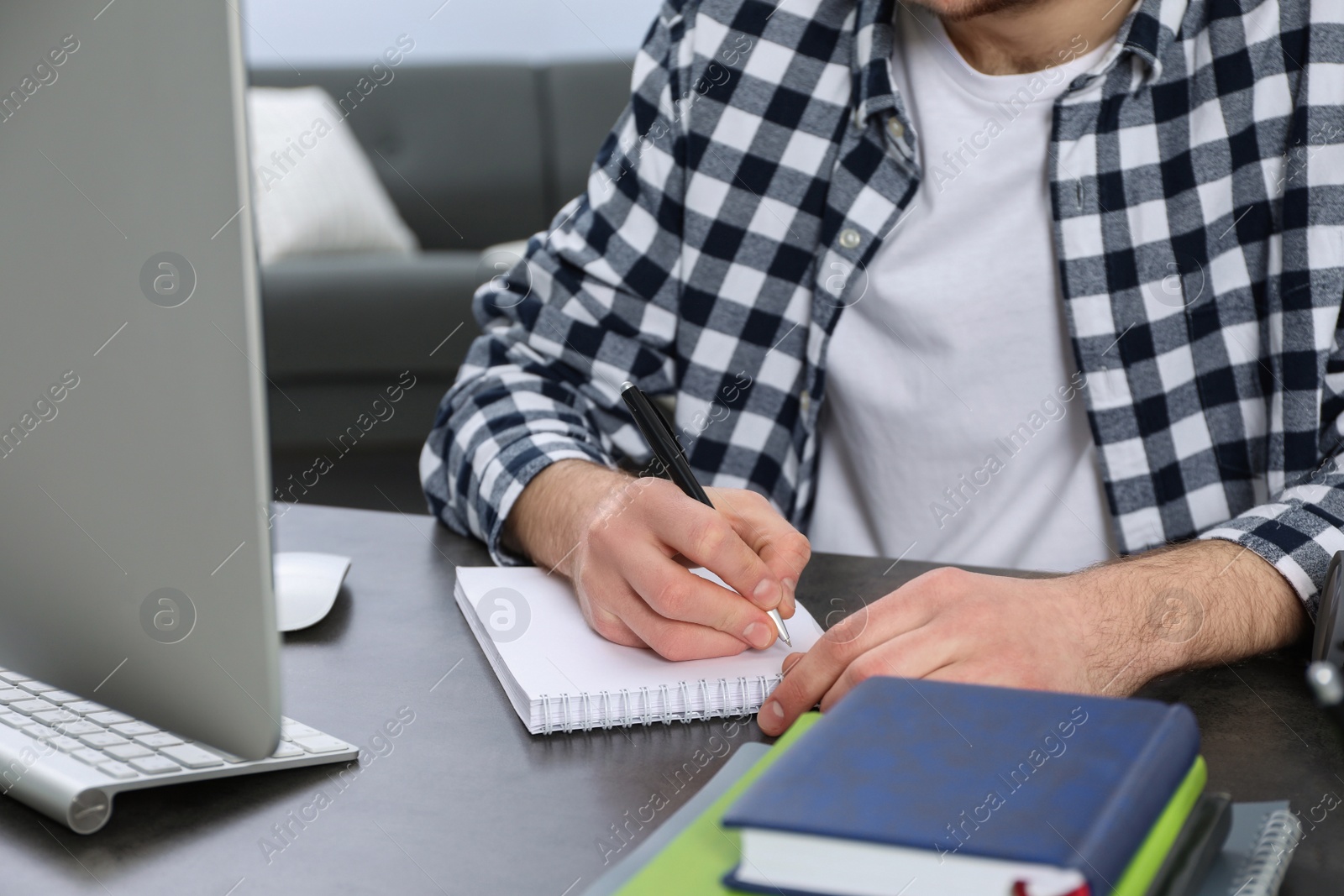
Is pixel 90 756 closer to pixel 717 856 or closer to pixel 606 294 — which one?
pixel 717 856

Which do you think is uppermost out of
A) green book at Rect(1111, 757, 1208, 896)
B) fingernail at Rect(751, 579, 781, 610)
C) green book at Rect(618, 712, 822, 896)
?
green book at Rect(1111, 757, 1208, 896)

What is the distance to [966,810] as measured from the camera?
1.35ft

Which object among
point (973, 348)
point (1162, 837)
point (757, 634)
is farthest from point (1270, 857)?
point (973, 348)

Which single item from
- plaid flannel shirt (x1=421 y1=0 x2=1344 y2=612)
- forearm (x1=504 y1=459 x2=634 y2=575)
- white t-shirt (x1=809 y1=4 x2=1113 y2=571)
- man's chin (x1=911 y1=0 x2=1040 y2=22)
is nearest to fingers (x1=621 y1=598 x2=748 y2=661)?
forearm (x1=504 y1=459 x2=634 y2=575)

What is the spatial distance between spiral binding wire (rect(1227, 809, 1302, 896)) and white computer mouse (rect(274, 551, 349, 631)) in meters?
0.53

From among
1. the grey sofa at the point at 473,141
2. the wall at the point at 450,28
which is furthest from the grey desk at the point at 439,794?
the wall at the point at 450,28

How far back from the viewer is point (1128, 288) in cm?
104

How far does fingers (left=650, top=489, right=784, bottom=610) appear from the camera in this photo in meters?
0.70

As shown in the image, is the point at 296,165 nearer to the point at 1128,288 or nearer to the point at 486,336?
the point at 486,336

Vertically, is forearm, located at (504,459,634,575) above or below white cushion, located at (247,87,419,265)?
above

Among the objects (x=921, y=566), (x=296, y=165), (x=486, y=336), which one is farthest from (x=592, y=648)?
(x=296, y=165)

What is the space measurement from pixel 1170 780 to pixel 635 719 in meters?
0.27

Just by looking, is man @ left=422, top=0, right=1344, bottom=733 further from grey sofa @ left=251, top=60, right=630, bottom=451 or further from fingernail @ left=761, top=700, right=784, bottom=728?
grey sofa @ left=251, top=60, right=630, bottom=451

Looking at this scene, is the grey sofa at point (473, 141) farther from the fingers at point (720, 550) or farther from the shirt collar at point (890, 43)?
the fingers at point (720, 550)
